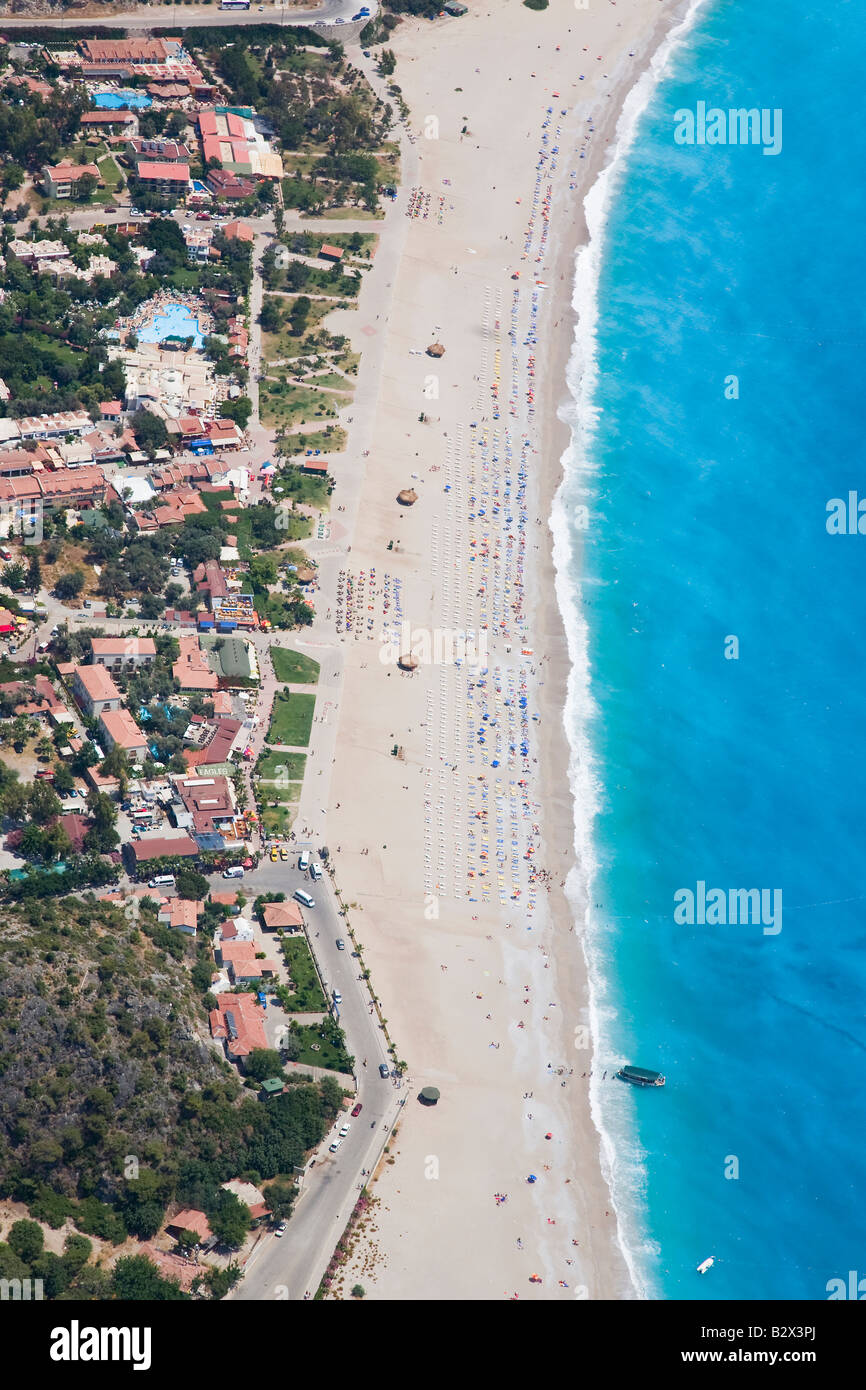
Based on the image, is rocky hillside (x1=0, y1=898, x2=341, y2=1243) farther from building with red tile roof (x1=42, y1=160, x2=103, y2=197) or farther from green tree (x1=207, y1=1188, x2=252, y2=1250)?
building with red tile roof (x1=42, y1=160, x2=103, y2=197)

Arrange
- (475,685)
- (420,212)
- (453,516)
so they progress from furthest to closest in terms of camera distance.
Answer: (420,212) → (453,516) → (475,685)

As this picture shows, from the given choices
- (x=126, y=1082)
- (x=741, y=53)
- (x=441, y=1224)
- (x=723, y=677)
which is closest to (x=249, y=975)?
(x=126, y=1082)

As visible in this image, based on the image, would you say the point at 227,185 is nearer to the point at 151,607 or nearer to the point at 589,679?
the point at 151,607

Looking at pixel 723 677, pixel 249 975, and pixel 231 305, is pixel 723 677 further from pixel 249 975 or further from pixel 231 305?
pixel 231 305

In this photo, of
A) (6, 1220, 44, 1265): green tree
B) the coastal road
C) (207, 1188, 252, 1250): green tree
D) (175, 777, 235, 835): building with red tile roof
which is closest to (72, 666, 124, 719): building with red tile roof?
(175, 777, 235, 835): building with red tile roof

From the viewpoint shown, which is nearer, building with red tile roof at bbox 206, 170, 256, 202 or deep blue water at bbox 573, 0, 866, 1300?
deep blue water at bbox 573, 0, 866, 1300

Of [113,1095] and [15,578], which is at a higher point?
[15,578]

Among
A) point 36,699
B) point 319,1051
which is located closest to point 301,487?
point 36,699
